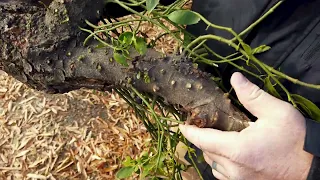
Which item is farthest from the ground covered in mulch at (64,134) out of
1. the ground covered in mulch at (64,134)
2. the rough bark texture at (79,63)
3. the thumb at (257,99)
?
the thumb at (257,99)

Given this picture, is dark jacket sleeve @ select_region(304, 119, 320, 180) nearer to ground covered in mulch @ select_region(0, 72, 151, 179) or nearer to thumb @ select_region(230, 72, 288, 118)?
thumb @ select_region(230, 72, 288, 118)

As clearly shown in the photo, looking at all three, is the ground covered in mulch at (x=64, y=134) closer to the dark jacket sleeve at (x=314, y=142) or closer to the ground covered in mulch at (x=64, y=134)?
the ground covered in mulch at (x=64, y=134)

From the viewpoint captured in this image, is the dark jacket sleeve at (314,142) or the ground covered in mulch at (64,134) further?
the ground covered in mulch at (64,134)

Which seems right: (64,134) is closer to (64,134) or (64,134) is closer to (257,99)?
(64,134)

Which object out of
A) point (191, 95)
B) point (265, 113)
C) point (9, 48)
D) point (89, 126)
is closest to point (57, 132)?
point (89, 126)

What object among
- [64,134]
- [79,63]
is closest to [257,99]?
[79,63]

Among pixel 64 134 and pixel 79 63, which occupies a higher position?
pixel 79 63
